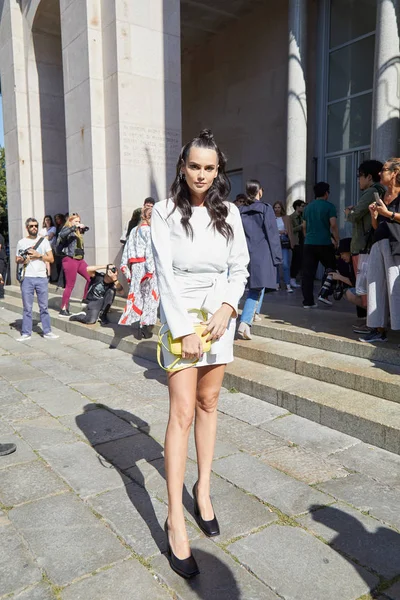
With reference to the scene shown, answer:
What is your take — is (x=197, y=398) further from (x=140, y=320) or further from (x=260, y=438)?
(x=140, y=320)

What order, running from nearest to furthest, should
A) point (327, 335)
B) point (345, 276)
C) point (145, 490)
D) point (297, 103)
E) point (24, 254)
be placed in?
point (145, 490)
point (327, 335)
point (345, 276)
point (24, 254)
point (297, 103)

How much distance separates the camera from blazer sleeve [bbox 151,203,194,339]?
2.24 m

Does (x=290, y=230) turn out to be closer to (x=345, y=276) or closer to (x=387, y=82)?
(x=387, y=82)

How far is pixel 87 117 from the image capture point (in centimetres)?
927

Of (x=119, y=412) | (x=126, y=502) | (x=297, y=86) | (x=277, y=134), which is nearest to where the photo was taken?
(x=126, y=502)

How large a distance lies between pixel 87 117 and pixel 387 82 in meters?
5.42

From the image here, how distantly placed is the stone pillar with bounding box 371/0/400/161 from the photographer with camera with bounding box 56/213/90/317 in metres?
5.51

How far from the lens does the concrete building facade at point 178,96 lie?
8.88 meters

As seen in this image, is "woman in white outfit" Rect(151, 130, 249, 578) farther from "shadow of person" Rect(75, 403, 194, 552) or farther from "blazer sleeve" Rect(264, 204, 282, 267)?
"blazer sleeve" Rect(264, 204, 282, 267)

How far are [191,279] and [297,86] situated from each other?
9603 millimetres

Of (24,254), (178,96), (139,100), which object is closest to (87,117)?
(139,100)

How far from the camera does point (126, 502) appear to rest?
288 centimetres

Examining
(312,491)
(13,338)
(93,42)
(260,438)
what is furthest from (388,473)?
(93,42)

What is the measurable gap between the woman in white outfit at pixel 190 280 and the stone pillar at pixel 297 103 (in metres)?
8.55
